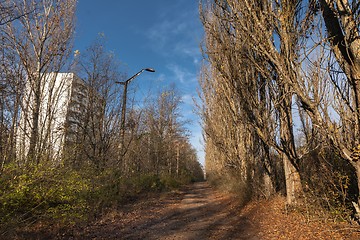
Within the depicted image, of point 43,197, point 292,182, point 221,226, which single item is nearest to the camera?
point 43,197

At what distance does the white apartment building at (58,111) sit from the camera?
368 inches

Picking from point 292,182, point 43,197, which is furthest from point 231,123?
point 43,197

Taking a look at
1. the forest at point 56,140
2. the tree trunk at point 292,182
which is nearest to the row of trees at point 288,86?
the tree trunk at point 292,182

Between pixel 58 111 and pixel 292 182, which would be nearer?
pixel 292 182

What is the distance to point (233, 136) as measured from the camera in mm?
14344

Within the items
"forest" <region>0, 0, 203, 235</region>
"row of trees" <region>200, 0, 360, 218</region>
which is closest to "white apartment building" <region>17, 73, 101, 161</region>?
"forest" <region>0, 0, 203, 235</region>

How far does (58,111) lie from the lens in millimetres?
12281

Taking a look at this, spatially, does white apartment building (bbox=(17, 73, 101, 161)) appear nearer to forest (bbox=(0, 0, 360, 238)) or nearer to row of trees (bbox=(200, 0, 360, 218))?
forest (bbox=(0, 0, 360, 238))

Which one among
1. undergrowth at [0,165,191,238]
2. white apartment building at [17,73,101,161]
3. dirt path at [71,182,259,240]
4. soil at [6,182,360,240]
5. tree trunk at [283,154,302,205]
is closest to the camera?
undergrowth at [0,165,191,238]

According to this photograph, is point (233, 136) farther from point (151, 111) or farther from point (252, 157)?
point (151, 111)

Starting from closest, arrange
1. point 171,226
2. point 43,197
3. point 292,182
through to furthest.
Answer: point 43,197 → point 171,226 → point 292,182

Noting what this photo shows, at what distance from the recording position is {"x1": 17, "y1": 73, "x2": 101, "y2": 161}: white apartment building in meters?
9.36

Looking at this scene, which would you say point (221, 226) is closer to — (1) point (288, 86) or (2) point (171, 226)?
(2) point (171, 226)

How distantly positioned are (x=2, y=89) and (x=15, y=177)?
6.31 ft
